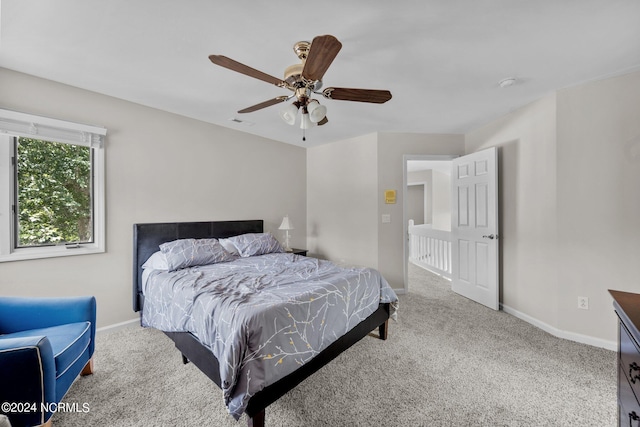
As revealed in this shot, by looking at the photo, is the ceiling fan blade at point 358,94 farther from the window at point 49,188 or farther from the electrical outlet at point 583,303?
the electrical outlet at point 583,303

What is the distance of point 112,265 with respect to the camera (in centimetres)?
273

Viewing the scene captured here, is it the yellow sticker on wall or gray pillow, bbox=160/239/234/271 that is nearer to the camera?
gray pillow, bbox=160/239/234/271

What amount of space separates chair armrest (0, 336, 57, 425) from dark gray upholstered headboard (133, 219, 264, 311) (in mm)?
1615

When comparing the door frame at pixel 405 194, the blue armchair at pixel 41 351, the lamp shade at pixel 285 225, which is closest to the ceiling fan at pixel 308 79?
the blue armchair at pixel 41 351

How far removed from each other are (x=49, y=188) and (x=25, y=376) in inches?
80.6

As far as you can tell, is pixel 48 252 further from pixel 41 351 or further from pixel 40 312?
pixel 41 351

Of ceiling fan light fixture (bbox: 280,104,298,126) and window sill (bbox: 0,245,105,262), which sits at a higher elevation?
ceiling fan light fixture (bbox: 280,104,298,126)

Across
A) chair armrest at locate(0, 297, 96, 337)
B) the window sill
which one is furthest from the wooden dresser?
the window sill

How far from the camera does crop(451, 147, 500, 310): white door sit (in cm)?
323

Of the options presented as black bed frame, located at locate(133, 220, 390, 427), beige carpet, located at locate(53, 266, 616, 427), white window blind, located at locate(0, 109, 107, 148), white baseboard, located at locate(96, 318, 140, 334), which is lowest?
beige carpet, located at locate(53, 266, 616, 427)

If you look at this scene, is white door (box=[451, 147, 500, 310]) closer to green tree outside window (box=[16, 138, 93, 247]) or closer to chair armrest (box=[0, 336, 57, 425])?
chair armrest (box=[0, 336, 57, 425])

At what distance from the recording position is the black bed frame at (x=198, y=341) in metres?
1.49

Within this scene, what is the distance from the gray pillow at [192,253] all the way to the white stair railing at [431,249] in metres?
4.04

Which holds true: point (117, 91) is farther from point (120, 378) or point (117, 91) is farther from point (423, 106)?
point (423, 106)
